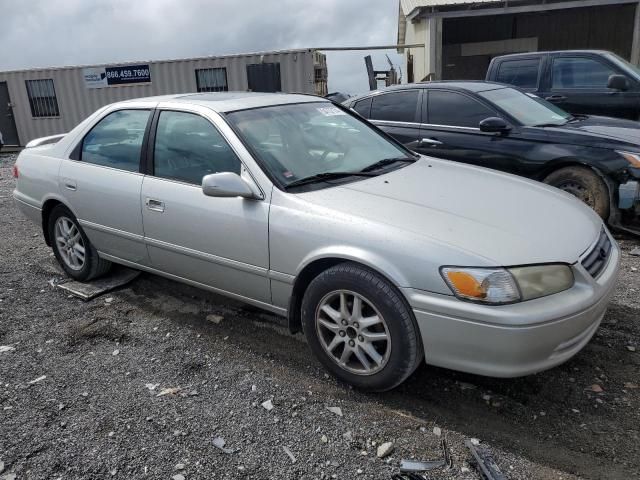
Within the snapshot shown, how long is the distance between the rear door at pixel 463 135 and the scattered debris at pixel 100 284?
10.5 feet

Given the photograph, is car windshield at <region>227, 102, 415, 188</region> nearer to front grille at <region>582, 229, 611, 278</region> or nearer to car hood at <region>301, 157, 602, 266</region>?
car hood at <region>301, 157, 602, 266</region>

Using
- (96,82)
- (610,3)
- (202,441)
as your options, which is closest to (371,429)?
(202,441)

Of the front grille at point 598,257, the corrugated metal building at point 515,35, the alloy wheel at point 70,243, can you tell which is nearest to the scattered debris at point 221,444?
the front grille at point 598,257

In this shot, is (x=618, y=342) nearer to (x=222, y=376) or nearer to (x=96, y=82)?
(x=222, y=376)

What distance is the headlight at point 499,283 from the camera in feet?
8.07

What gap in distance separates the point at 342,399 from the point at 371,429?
300mm

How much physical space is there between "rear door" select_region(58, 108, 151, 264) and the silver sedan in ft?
0.05

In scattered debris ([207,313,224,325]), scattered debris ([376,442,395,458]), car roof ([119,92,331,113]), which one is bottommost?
scattered debris ([376,442,395,458])

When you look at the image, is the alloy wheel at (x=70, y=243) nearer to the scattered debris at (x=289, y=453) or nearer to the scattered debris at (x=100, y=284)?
the scattered debris at (x=100, y=284)

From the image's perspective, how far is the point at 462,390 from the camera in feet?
9.84

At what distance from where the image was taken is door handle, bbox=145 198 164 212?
3653mm

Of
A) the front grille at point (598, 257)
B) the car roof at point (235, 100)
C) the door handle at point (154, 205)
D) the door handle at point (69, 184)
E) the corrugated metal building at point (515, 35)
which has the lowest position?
the front grille at point (598, 257)

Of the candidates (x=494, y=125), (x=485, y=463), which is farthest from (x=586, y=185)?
(x=485, y=463)

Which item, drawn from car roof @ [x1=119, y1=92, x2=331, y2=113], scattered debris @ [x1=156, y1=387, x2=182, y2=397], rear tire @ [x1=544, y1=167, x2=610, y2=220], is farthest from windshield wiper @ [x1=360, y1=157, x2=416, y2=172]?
rear tire @ [x1=544, y1=167, x2=610, y2=220]
